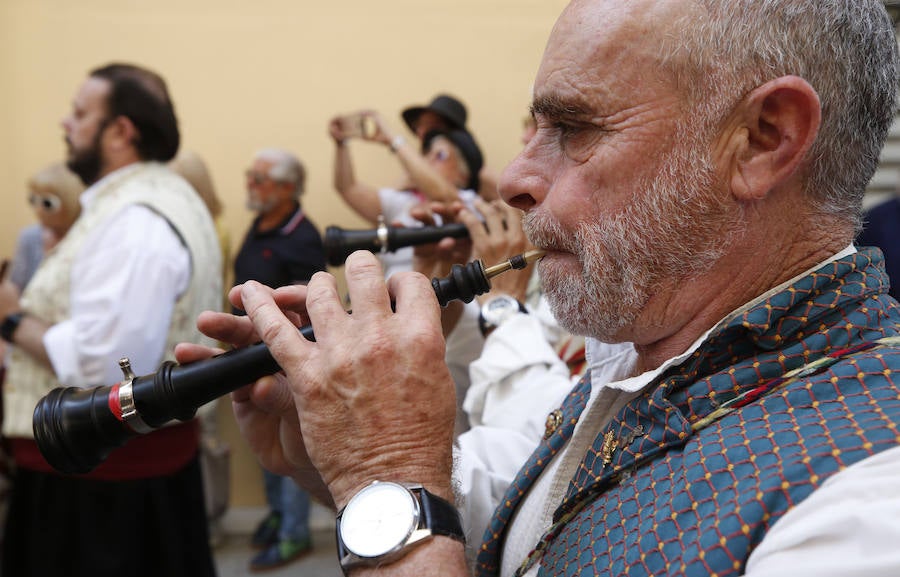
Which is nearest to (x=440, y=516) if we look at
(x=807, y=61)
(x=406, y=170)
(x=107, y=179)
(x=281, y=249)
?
(x=807, y=61)

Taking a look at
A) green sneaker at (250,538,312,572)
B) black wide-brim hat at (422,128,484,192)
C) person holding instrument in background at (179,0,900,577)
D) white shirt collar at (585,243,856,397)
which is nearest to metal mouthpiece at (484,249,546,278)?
person holding instrument in background at (179,0,900,577)

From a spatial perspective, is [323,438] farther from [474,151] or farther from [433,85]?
[433,85]

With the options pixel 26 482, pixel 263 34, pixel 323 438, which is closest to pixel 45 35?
pixel 263 34

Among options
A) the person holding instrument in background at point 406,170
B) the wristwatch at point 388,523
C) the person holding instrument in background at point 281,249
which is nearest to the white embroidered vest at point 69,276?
the person holding instrument in background at point 406,170

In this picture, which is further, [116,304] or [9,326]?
[9,326]

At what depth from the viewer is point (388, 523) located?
89 centimetres

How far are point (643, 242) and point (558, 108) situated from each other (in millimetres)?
234

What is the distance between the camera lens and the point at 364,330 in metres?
0.96

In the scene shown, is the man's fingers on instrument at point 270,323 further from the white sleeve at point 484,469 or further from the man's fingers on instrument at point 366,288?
the white sleeve at point 484,469

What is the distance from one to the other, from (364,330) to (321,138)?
11.5 ft

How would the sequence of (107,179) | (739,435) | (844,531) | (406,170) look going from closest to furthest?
(844,531), (739,435), (107,179), (406,170)

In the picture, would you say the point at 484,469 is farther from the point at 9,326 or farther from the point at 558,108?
the point at 9,326

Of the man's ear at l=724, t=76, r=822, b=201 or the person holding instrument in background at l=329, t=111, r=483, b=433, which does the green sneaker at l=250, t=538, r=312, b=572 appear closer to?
the person holding instrument in background at l=329, t=111, r=483, b=433

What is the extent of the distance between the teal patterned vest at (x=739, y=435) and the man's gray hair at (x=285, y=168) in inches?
127
